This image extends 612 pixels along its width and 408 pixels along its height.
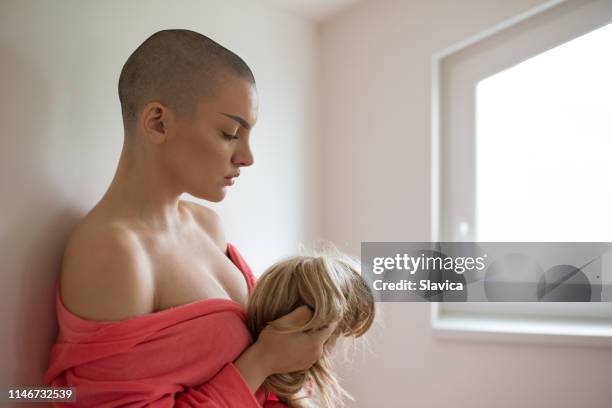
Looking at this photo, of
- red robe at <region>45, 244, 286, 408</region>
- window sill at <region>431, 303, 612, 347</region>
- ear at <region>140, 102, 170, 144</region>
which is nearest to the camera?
red robe at <region>45, 244, 286, 408</region>

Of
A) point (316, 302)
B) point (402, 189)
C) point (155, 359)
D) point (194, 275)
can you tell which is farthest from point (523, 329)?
point (155, 359)

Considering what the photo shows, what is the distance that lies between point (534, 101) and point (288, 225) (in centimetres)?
97

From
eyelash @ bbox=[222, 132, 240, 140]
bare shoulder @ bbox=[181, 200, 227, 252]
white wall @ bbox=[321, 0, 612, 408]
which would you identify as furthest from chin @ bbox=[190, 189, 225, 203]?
white wall @ bbox=[321, 0, 612, 408]

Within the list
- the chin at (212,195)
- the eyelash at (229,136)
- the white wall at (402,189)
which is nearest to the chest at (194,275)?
the chin at (212,195)

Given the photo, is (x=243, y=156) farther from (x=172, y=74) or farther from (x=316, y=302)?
(x=316, y=302)

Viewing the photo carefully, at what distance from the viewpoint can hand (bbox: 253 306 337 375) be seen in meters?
1.12

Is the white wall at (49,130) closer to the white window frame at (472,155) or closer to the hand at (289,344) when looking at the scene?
the hand at (289,344)

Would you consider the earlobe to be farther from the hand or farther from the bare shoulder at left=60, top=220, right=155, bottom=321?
the hand

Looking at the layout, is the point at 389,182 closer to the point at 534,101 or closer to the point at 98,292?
the point at 534,101

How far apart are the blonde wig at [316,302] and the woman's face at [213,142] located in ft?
0.69

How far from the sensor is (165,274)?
1.10 m

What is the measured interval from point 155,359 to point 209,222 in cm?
44

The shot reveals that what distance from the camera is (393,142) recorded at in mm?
2074

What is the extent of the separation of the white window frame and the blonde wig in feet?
2.80
